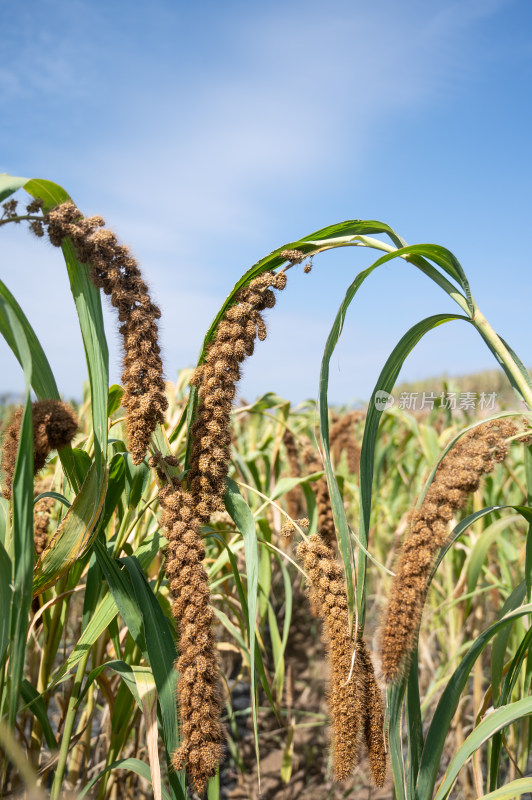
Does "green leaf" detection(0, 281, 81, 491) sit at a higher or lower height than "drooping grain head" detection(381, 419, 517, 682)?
higher

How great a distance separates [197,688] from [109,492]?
0.51 meters

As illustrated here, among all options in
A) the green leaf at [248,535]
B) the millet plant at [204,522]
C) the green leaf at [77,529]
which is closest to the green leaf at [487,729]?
the millet plant at [204,522]

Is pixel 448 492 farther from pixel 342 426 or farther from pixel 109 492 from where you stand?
pixel 342 426

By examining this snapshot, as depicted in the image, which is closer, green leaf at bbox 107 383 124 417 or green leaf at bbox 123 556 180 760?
green leaf at bbox 123 556 180 760

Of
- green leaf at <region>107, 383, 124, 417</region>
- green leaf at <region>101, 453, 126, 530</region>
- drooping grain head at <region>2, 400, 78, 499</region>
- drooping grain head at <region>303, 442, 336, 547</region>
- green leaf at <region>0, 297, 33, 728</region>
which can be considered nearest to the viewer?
green leaf at <region>0, 297, 33, 728</region>

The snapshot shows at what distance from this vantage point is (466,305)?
1.19 m

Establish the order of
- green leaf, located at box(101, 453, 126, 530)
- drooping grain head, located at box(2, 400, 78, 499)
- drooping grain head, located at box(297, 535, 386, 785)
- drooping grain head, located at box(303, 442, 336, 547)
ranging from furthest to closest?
drooping grain head, located at box(303, 442, 336, 547), green leaf, located at box(101, 453, 126, 530), drooping grain head, located at box(297, 535, 386, 785), drooping grain head, located at box(2, 400, 78, 499)

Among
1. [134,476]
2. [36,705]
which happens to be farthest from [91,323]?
[36,705]

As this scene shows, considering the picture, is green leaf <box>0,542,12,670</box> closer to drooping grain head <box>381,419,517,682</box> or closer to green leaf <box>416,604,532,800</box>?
drooping grain head <box>381,419,517,682</box>

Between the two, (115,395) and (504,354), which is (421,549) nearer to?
(504,354)

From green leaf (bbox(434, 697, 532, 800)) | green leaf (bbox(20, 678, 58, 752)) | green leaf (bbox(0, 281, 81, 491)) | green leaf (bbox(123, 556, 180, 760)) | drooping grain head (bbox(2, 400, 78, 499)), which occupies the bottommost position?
green leaf (bbox(434, 697, 532, 800))

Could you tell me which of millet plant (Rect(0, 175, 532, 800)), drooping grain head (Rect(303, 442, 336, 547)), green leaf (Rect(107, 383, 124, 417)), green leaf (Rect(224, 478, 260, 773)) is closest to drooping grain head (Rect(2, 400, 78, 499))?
Result: millet plant (Rect(0, 175, 532, 800))

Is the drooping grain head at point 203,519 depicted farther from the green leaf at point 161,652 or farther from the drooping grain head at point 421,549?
the drooping grain head at point 421,549

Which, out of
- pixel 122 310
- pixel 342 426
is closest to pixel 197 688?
pixel 122 310
